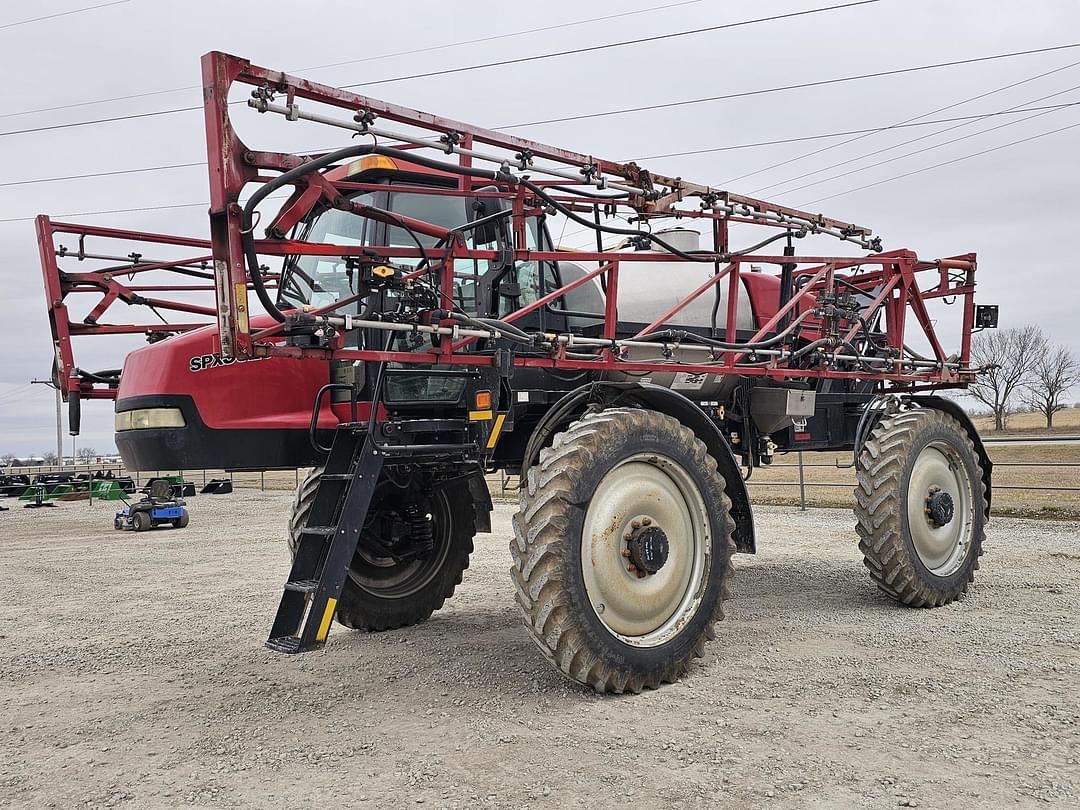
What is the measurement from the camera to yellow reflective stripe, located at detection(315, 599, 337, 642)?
15.5ft

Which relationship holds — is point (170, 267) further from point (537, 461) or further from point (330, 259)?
point (537, 461)

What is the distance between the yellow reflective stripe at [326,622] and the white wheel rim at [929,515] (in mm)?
4812

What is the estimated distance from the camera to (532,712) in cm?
491

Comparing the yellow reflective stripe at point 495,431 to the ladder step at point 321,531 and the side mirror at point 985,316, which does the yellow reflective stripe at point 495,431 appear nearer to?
the ladder step at point 321,531

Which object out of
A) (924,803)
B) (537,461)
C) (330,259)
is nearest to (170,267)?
(330,259)

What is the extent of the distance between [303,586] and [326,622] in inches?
10.8

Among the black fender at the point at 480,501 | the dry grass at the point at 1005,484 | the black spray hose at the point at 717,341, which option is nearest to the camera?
the black spray hose at the point at 717,341

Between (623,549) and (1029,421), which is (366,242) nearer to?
(623,549)

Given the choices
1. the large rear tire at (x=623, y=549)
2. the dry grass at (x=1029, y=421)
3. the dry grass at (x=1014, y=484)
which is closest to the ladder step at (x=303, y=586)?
the large rear tire at (x=623, y=549)

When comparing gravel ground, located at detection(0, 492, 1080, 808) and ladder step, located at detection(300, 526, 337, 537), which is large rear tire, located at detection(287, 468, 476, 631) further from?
ladder step, located at detection(300, 526, 337, 537)

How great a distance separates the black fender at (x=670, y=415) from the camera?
227 inches

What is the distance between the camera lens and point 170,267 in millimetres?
6691

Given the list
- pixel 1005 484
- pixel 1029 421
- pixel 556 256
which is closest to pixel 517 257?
pixel 556 256

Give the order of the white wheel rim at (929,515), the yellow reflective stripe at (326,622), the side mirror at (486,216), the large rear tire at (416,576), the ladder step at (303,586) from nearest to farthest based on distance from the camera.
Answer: the yellow reflective stripe at (326,622) → the ladder step at (303,586) → the side mirror at (486,216) → the large rear tire at (416,576) → the white wheel rim at (929,515)
